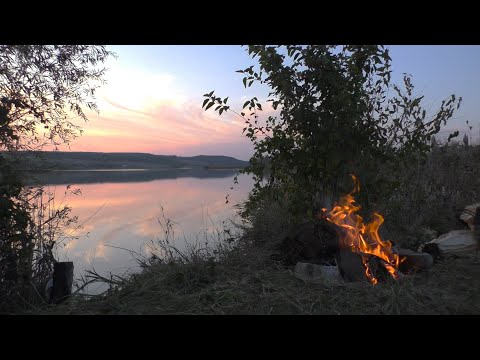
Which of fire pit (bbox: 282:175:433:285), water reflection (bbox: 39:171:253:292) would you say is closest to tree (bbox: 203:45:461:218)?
fire pit (bbox: 282:175:433:285)

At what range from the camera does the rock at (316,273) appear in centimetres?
428

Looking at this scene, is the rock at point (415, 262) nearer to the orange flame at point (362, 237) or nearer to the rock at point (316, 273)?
the orange flame at point (362, 237)

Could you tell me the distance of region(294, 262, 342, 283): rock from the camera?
14.0 feet

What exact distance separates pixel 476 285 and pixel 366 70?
308cm

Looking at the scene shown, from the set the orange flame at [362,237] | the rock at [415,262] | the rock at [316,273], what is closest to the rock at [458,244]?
the rock at [415,262]

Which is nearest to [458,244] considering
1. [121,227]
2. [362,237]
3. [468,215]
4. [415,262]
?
[415,262]

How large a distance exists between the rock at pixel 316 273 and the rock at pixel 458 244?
2.11 meters

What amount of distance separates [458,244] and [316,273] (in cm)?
262

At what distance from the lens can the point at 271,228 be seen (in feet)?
23.1

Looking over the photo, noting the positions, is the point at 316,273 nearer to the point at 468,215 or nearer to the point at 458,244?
the point at 458,244

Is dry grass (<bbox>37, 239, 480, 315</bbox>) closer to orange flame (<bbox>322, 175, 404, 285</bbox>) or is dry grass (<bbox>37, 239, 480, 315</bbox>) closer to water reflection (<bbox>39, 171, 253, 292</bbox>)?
orange flame (<bbox>322, 175, 404, 285</bbox>)

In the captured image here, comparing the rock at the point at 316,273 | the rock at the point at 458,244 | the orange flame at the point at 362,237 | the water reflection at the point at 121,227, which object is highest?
the orange flame at the point at 362,237
